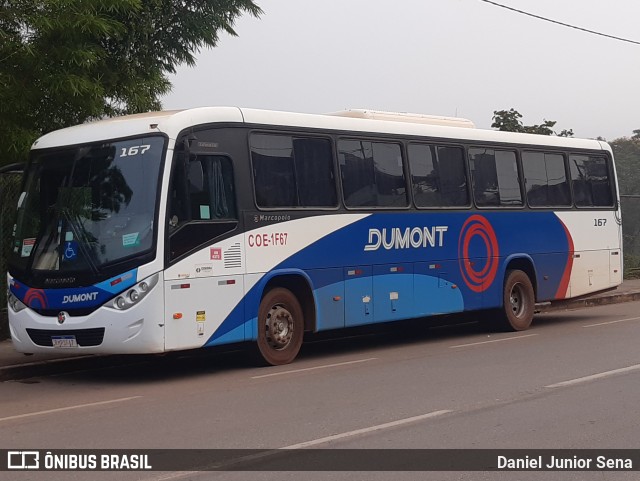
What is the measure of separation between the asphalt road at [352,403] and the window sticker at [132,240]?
1656mm

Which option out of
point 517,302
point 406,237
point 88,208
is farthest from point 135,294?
point 517,302

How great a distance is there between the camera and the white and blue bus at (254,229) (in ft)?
40.5

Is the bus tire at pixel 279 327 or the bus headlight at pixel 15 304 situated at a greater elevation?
the bus headlight at pixel 15 304

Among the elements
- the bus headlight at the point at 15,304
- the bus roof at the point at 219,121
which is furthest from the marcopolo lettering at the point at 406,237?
the bus headlight at the point at 15,304

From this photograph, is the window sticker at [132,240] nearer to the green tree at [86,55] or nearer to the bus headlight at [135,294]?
the bus headlight at [135,294]

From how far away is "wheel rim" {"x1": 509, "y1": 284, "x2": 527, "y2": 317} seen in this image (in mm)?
18725

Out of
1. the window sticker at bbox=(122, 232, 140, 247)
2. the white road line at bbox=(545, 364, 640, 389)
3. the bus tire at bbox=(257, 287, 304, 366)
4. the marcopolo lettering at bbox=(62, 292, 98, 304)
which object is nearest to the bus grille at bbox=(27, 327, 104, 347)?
the marcopolo lettering at bbox=(62, 292, 98, 304)

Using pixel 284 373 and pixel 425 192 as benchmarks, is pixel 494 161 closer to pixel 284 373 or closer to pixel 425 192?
pixel 425 192

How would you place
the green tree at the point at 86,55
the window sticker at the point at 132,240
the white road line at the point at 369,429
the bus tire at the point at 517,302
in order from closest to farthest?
the white road line at the point at 369,429 < the window sticker at the point at 132,240 < the green tree at the point at 86,55 < the bus tire at the point at 517,302

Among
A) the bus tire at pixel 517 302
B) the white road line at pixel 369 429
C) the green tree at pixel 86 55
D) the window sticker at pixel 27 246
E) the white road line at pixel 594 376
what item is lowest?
the white road line at pixel 594 376

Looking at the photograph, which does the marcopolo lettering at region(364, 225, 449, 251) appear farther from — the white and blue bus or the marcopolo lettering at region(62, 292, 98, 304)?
the marcopolo lettering at region(62, 292, 98, 304)

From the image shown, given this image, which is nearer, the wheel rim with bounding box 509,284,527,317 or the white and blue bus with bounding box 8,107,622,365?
the white and blue bus with bounding box 8,107,622,365

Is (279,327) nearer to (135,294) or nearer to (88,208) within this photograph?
(135,294)

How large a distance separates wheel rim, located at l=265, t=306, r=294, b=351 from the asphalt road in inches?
15.3
